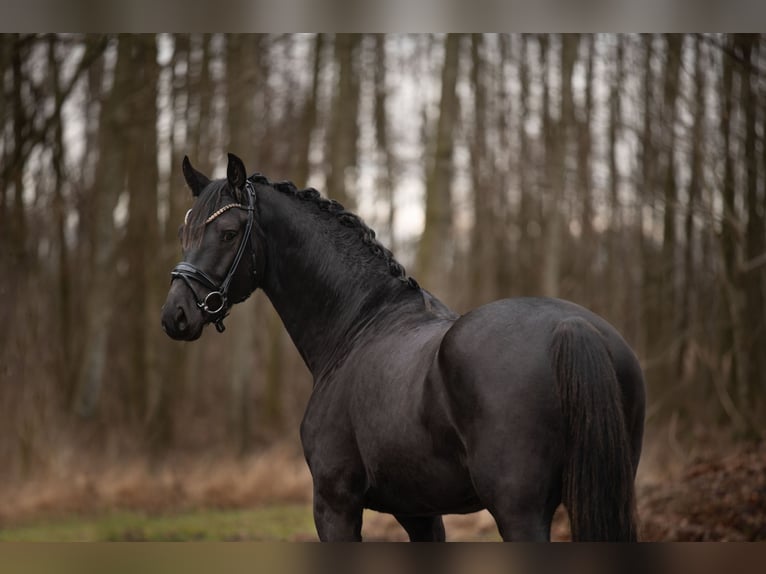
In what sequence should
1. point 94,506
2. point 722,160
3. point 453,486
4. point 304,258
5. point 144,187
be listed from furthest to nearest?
point 144,187
point 722,160
point 94,506
point 304,258
point 453,486

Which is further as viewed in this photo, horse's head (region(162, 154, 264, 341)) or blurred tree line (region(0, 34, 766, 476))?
blurred tree line (region(0, 34, 766, 476))

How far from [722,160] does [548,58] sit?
110 inches

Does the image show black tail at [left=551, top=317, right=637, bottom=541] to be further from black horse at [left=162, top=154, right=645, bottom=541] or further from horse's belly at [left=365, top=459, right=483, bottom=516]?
horse's belly at [left=365, top=459, right=483, bottom=516]

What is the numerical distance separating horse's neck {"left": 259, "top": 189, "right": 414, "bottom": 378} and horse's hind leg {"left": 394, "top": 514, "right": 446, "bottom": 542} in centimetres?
76

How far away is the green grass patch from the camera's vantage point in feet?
25.4

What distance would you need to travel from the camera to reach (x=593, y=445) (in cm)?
269

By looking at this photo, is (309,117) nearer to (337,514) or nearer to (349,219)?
(349,219)

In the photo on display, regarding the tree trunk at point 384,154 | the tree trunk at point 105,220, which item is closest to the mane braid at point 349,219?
the tree trunk at point 105,220

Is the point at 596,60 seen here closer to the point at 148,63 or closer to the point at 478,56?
the point at 478,56

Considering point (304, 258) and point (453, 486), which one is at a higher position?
point (304, 258)

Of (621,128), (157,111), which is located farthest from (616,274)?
(157,111)

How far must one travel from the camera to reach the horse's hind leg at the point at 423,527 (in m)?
3.73

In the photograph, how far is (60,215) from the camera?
9898mm

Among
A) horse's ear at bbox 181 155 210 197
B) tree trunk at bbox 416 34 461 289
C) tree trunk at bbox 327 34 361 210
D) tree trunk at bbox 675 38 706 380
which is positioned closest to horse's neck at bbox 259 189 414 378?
horse's ear at bbox 181 155 210 197
